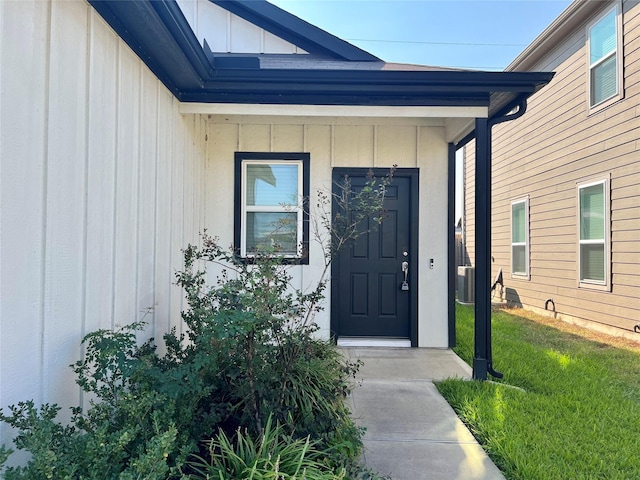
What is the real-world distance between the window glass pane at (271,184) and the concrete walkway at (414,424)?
2.14 m

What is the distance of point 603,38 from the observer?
5.57 meters

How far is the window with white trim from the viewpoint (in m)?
5.31

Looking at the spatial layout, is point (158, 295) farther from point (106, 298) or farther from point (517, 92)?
point (517, 92)

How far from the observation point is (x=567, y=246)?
6.25 metres

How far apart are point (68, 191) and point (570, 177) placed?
7095mm

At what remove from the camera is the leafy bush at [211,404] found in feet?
4.52

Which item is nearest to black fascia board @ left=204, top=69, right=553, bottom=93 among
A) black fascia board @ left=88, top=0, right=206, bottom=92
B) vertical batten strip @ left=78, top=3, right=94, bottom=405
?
black fascia board @ left=88, top=0, right=206, bottom=92

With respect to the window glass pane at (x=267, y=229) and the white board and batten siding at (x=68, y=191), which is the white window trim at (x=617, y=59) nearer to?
the window glass pane at (x=267, y=229)

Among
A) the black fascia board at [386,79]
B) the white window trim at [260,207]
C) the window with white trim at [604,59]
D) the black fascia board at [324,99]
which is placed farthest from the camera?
the window with white trim at [604,59]

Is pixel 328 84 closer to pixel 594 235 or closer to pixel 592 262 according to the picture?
pixel 594 235

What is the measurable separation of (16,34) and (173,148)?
5.45ft

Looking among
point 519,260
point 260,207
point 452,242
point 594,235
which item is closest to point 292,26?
point 260,207

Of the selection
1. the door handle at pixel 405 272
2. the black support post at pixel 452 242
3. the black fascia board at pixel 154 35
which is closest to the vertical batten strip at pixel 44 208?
the black fascia board at pixel 154 35

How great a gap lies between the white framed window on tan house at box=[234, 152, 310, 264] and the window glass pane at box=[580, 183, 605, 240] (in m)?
4.64
